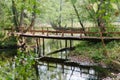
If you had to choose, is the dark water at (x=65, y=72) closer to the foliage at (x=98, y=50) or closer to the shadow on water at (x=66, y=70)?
the shadow on water at (x=66, y=70)

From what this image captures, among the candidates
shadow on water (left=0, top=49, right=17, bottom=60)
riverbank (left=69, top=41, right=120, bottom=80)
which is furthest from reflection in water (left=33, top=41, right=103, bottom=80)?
shadow on water (left=0, top=49, right=17, bottom=60)

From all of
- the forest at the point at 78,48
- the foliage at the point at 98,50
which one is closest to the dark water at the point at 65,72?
the forest at the point at 78,48

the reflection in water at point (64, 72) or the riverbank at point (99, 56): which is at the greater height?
the riverbank at point (99, 56)

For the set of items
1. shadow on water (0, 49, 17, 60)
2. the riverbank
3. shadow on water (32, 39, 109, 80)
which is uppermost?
the riverbank

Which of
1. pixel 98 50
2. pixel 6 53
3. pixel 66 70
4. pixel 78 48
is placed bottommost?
pixel 6 53

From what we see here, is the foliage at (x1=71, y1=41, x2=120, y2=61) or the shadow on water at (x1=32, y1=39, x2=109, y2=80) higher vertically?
the foliage at (x1=71, y1=41, x2=120, y2=61)

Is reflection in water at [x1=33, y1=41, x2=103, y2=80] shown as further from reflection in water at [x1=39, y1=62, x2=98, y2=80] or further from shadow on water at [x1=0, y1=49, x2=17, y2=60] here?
shadow on water at [x1=0, y1=49, x2=17, y2=60]

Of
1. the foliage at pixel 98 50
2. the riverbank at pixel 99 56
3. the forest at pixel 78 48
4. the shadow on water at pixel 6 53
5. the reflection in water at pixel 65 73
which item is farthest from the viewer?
the shadow on water at pixel 6 53

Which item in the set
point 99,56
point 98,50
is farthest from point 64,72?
point 98,50

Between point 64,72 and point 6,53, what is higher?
point 64,72

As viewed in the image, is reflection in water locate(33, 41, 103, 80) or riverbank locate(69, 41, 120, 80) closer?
reflection in water locate(33, 41, 103, 80)

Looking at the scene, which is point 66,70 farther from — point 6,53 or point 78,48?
point 6,53

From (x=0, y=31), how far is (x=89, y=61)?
13918mm

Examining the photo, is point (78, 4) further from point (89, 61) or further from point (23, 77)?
point (23, 77)
